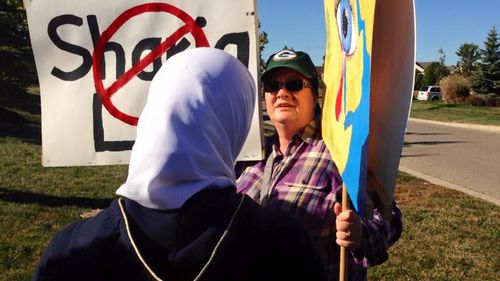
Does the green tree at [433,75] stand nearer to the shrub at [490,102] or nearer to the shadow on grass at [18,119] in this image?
the shrub at [490,102]

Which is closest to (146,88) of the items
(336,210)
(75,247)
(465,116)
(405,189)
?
(336,210)

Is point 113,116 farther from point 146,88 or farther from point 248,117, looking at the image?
point 248,117

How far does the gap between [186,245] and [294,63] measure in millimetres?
1288

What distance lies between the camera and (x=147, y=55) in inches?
92.8

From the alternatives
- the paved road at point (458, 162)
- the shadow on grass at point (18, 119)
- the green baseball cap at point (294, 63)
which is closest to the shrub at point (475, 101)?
the paved road at point (458, 162)

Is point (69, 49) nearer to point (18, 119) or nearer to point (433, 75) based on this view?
point (18, 119)

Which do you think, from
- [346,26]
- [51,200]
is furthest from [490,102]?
[346,26]

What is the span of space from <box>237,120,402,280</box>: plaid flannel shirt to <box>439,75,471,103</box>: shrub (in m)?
37.3

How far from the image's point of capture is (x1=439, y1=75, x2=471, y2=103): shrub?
120 ft

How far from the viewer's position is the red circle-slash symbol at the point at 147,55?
235 centimetres

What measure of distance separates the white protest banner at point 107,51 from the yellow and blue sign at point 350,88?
2.42 ft

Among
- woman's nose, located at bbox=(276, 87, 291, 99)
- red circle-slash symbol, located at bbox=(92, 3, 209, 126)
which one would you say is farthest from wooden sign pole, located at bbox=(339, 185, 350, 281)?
red circle-slash symbol, located at bbox=(92, 3, 209, 126)

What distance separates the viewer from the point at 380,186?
4.50 feet

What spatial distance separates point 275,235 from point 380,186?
38 centimetres
